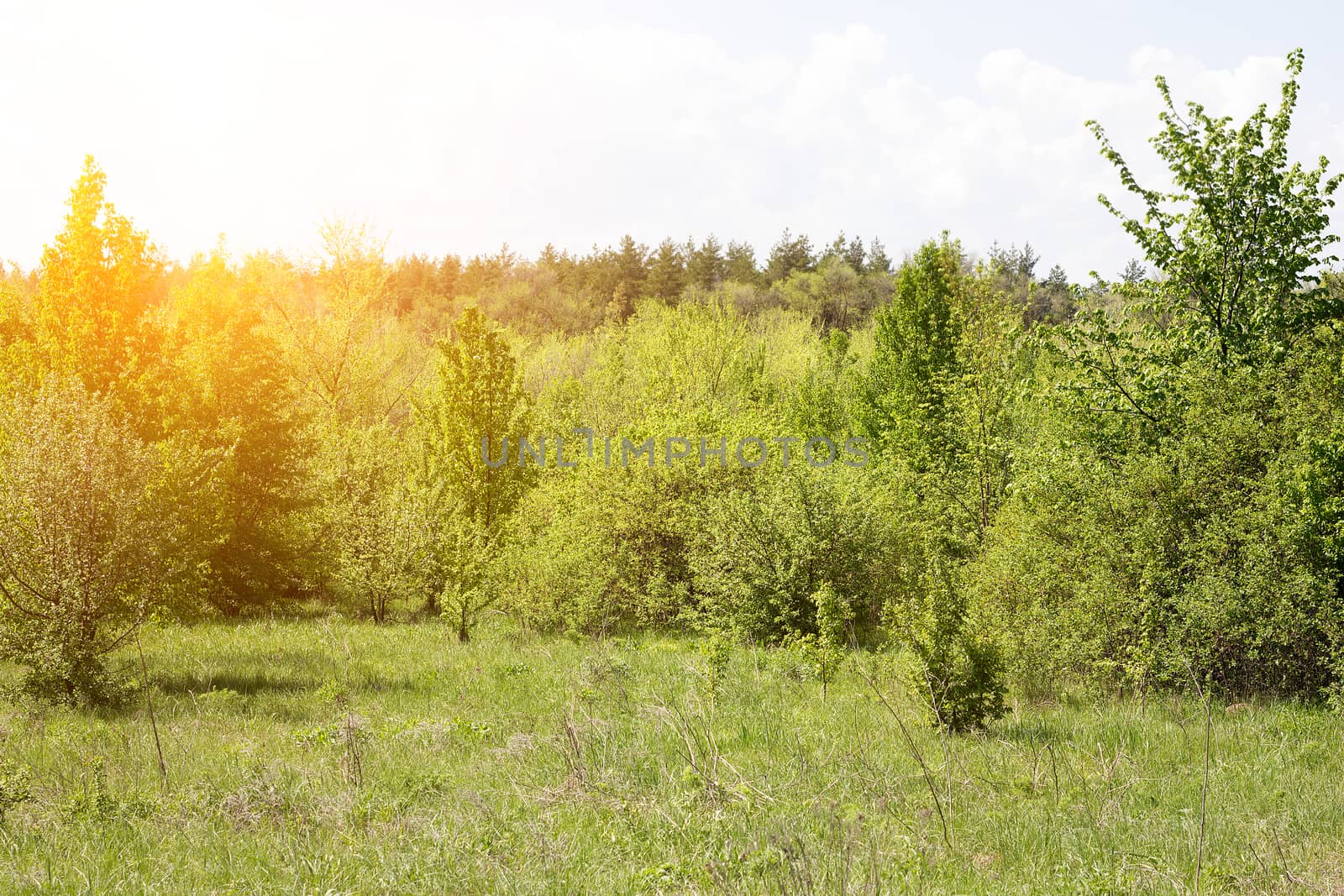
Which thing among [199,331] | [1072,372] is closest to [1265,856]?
[1072,372]

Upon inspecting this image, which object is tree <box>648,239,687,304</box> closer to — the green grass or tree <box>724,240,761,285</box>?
tree <box>724,240,761,285</box>

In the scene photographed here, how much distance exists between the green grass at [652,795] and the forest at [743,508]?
0.16m

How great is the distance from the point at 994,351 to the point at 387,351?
77.9 feet

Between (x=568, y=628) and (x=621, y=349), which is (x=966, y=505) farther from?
(x=621, y=349)

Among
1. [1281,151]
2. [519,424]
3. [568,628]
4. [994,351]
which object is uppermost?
[1281,151]

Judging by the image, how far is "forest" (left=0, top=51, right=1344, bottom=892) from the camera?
9453 mm

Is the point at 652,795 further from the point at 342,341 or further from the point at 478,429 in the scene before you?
the point at 342,341

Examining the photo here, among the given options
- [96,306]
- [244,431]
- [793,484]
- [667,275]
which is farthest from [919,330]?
[667,275]

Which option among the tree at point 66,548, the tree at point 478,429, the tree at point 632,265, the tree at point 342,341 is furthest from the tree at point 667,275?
the tree at point 66,548

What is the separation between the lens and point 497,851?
198 inches

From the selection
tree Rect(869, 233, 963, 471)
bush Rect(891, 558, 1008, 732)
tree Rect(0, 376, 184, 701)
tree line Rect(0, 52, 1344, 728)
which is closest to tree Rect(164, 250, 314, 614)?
tree line Rect(0, 52, 1344, 728)

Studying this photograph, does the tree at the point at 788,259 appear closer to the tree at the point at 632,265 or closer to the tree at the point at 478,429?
the tree at the point at 632,265

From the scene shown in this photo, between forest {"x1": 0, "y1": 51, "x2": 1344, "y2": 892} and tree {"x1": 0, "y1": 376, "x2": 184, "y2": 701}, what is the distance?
0.04 metres

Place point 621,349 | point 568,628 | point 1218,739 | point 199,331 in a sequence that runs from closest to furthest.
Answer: point 1218,739
point 568,628
point 199,331
point 621,349
